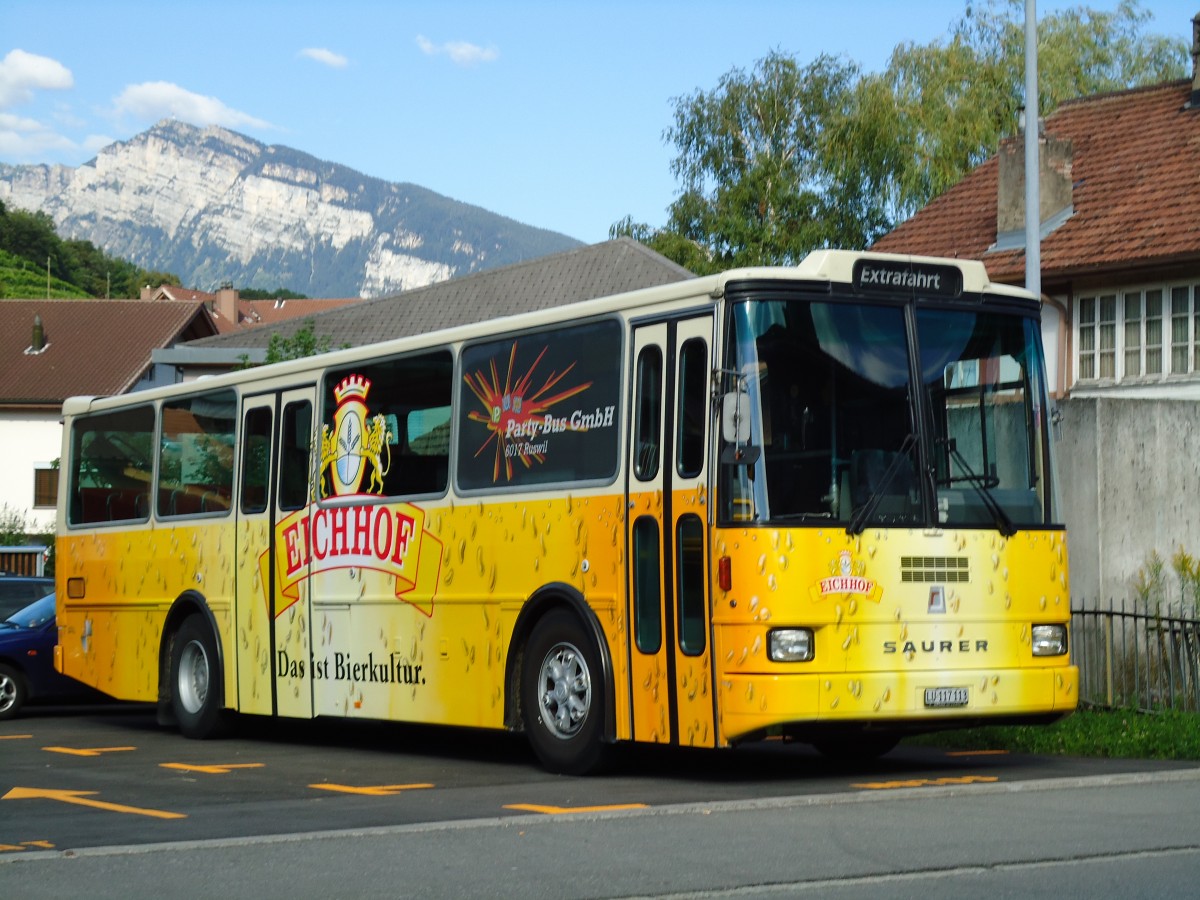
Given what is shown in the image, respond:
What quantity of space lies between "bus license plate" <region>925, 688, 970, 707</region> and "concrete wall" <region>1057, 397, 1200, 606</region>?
5.06 metres

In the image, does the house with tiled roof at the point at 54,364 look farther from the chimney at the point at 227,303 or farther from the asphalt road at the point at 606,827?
the asphalt road at the point at 606,827

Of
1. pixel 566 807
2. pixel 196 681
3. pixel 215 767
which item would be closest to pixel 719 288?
pixel 566 807

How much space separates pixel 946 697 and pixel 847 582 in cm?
99

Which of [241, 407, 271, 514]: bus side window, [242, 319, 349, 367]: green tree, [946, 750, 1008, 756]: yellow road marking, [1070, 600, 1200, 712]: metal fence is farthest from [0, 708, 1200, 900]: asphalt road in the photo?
[242, 319, 349, 367]: green tree

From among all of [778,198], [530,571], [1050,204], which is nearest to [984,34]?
[778,198]

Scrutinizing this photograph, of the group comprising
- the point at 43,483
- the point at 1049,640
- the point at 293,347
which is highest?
the point at 43,483

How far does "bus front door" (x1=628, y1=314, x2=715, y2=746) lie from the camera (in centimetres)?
1153

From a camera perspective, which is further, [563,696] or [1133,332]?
[1133,332]

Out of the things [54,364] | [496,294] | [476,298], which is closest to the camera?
[496,294]

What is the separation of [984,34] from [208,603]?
37764 mm

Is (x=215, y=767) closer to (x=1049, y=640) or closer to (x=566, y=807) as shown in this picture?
(x=566, y=807)

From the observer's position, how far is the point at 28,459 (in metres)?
67.0

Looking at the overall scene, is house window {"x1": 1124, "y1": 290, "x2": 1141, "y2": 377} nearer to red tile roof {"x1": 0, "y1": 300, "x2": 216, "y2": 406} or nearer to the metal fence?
the metal fence

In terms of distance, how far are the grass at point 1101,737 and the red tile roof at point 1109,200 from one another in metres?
16.9
